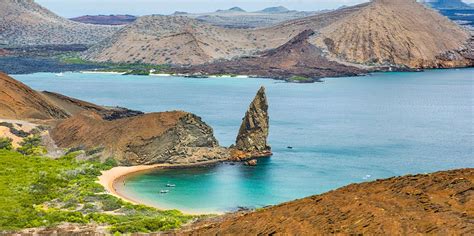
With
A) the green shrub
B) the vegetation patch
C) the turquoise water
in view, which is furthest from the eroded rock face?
the green shrub

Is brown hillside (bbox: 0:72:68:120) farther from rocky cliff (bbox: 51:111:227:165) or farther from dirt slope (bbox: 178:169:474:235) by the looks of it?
dirt slope (bbox: 178:169:474:235)

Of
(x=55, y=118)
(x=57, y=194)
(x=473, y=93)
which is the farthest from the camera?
(x=473, y=93)

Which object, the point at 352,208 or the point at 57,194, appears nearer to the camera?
the point at 352,208

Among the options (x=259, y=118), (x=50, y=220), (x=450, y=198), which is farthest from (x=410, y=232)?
(x=259, y=118)

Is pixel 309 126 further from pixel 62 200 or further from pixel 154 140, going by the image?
pixel 62 200

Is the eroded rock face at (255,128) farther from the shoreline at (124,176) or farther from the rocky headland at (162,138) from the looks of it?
the shoreline at (124,176)

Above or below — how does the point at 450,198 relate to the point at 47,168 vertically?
above

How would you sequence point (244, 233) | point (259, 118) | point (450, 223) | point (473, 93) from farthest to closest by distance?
point (473, 93) < point (259, 118) < point (244, 233) < point (450, 223)

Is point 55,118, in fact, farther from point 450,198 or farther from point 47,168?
point 450,198
